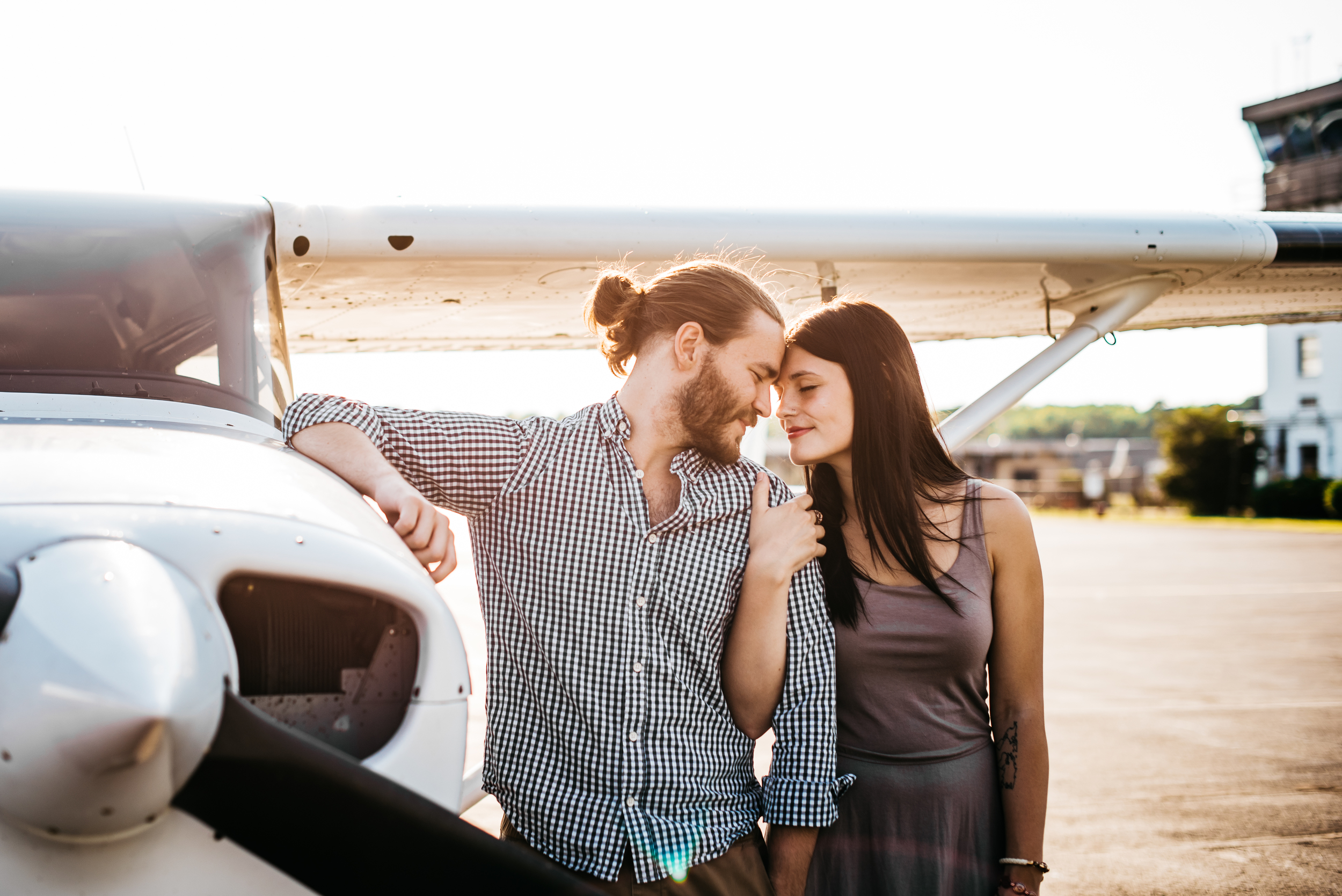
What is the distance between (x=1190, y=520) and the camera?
108ft

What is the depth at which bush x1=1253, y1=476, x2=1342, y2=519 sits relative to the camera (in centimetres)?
3094

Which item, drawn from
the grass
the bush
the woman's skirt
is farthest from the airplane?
the bush

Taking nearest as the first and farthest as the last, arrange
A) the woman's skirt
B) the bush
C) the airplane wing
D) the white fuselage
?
the white fuselage < the woman's skirt < the airplane wing < the bush

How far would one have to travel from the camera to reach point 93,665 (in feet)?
3.09

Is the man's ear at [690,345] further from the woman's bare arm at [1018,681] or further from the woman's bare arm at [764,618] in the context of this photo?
the woman's bare arm at [1018,681]

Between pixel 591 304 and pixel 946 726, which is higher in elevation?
→ pixel 591 304

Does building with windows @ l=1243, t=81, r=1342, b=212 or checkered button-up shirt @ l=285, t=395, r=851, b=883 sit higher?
building with windows @ l=1243, t=81, r=1342, b=212

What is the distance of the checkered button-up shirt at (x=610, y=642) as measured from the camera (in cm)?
162

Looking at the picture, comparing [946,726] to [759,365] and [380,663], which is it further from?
[380,663]

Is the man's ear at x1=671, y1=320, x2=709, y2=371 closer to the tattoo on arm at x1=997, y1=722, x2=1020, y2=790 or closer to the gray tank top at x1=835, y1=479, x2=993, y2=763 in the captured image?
the gray tank top at x1=835, y1=479, x2=993, y2=763

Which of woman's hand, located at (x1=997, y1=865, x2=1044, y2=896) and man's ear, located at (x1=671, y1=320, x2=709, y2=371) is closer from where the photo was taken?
man's ear, located at (x1=671, y1=320, x2=709, y2=371)

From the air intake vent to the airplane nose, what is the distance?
19 centimetres

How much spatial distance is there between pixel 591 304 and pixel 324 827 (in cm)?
122

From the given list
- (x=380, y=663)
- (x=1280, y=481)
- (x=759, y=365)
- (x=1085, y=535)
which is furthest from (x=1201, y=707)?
(x=1280, y=481)
